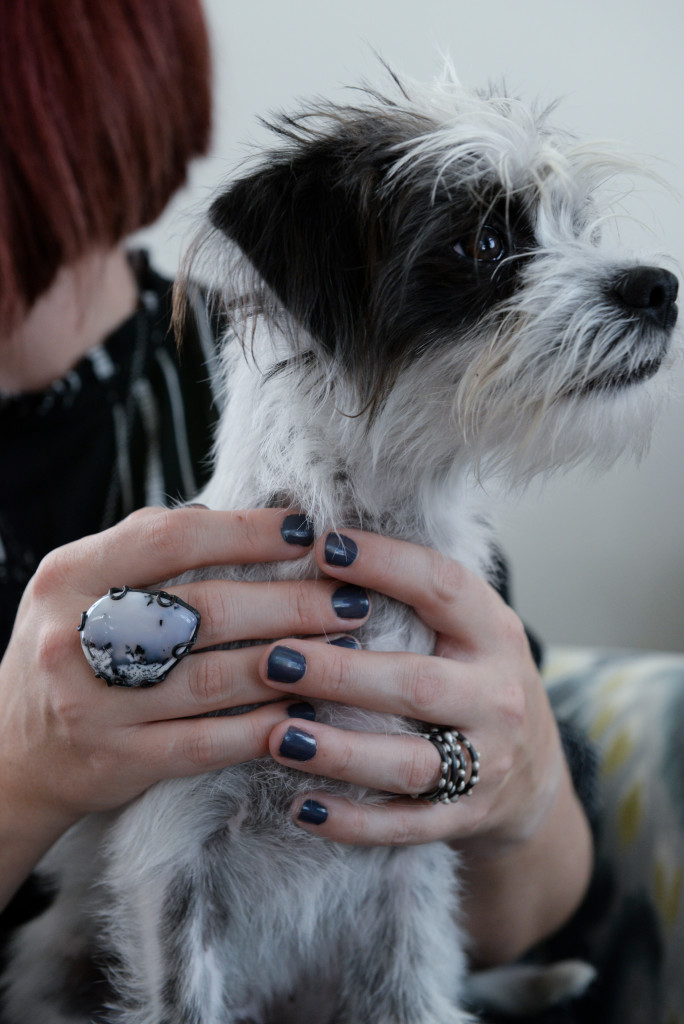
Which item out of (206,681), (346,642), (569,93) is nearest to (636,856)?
(346,642)

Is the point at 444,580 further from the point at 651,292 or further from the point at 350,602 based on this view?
the point at 651,292

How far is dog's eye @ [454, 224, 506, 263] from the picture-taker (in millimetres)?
809

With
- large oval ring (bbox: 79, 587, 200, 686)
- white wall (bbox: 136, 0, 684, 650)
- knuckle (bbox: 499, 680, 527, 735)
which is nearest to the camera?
large oval ring (bbox: 79, 587, 200, 686)

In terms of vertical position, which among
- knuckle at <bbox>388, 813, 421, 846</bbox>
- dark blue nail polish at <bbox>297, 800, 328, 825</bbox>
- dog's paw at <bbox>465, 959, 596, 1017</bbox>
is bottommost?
dog's paw at <bbox>465, 959, 596, 1017</bbox>

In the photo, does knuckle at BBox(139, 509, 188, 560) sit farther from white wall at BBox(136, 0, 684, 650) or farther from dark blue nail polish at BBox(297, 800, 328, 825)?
white wall at BBox(136, 0, 684, 650)

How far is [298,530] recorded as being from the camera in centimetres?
86

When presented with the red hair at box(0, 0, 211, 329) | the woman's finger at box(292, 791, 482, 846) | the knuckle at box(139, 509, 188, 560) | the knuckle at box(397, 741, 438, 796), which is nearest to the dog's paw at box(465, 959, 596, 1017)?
the woman's finger at box(292, 791, 482, 846)

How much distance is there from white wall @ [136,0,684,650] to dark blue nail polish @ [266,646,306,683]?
51 centimetres

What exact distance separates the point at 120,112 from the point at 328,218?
587 mm

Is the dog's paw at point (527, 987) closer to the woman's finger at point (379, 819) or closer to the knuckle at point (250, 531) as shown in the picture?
the woman's finger at point (379, 819)

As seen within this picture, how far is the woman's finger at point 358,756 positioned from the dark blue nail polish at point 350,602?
122 mm

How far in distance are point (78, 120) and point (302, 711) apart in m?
0.93

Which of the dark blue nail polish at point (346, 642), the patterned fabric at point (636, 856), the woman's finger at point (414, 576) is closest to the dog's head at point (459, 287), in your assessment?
the woman's finger at point (414, 576)

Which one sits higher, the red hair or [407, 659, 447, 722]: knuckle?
the red hair
